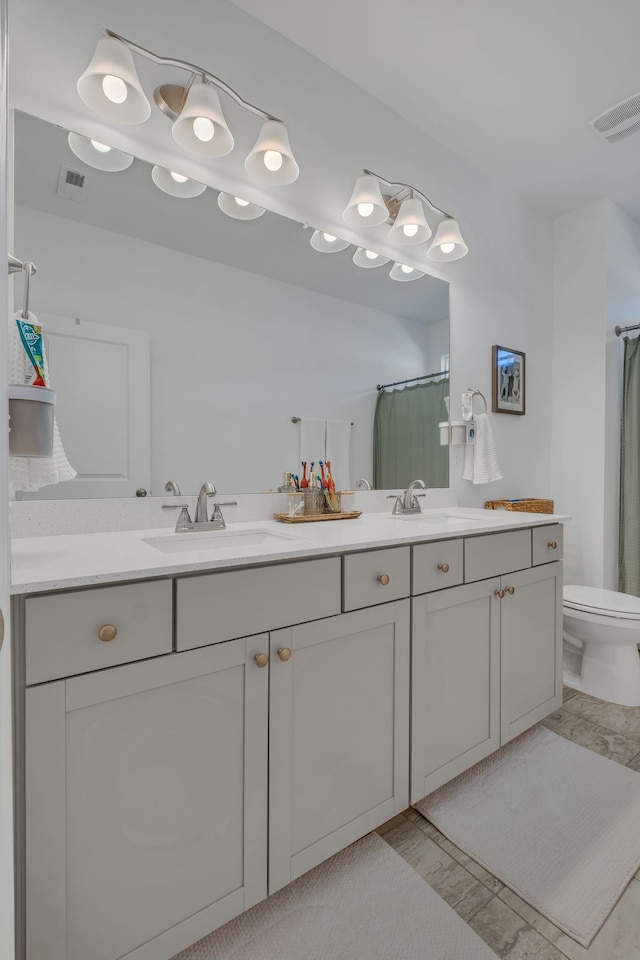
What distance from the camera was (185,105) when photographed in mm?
1400

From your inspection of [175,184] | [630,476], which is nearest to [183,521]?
[175,184]

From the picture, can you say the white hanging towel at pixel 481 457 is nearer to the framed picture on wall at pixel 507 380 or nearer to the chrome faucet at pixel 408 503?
the framed picture on wall at pixel 507 380

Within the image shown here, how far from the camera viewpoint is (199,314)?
61.9 inches

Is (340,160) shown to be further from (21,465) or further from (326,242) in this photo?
(21,465)

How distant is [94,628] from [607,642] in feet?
7.40

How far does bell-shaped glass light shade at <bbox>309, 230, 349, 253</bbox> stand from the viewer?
1840mm

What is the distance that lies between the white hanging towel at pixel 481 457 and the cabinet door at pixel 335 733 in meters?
1.22

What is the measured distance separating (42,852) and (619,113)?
3.28 metres

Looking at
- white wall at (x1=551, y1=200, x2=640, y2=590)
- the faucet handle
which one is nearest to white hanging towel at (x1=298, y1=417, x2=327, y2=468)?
the faucet handle

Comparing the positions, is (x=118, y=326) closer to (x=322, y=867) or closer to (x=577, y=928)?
(x=322, y=867)

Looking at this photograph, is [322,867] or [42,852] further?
[322,867]

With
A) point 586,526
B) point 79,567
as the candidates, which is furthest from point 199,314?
point 586,526

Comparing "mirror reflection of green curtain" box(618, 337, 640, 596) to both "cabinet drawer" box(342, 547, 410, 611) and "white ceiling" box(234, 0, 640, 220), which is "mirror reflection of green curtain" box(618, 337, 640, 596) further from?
"cabinet drawer" box(342, 547, 410, 611)

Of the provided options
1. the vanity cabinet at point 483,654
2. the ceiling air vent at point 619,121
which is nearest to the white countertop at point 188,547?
the vanity cabinet at point 483,654
